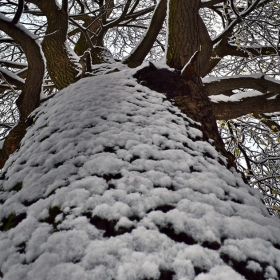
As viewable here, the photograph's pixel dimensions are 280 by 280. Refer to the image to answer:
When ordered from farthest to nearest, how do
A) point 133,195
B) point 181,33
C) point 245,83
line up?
point 245,83 → point 181,33 → point 133,195

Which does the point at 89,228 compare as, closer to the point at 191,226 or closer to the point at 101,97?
the point at 191,226

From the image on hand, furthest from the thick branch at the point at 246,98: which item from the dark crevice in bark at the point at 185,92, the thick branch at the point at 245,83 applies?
the dark crevice in bark at the point at 185,92

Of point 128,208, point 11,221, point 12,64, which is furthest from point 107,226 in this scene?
point 12,64

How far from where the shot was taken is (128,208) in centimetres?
83

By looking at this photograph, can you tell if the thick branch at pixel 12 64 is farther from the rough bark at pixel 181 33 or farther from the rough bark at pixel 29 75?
the rough bark at pixel 181 33

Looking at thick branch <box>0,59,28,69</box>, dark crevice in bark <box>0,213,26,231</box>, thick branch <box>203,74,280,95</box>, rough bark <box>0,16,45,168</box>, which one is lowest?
dark crevice in bark <box>0,213,26,231</box>

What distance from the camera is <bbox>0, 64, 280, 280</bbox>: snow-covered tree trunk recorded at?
0.67m

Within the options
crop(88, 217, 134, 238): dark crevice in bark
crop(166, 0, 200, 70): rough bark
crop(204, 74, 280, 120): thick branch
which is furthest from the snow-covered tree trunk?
crop(204, 74, 280, 120): thick branch

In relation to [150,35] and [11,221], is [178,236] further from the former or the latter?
[150,35]

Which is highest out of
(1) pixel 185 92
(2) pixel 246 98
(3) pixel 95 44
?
(3) pixel 95 44

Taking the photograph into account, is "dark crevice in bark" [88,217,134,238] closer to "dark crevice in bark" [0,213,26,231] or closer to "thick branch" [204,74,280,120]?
"dark crevice in bark" [0,213,26,231]

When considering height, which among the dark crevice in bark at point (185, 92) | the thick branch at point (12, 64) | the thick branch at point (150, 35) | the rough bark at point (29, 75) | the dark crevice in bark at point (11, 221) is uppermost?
the thick branch at point (150, 35)

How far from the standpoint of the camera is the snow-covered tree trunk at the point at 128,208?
673 mm

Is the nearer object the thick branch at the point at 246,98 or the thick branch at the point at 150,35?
the thick branch at the point at 246,98
